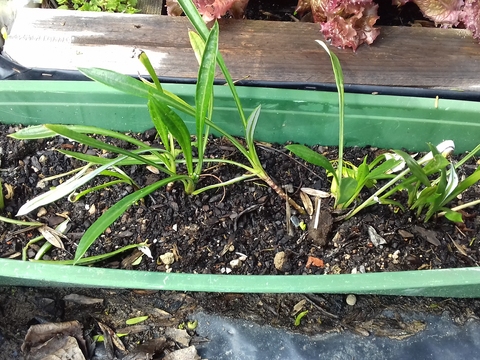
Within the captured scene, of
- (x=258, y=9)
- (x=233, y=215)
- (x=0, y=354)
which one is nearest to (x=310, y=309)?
(x=233, y=215)

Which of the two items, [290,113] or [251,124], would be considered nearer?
[251,124]

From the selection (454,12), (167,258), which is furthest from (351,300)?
(454,12)

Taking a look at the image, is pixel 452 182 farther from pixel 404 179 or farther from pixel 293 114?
pixel 293 114

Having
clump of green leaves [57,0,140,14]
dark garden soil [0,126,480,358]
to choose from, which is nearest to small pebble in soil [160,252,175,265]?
dark garden soil [0,126,480,358]

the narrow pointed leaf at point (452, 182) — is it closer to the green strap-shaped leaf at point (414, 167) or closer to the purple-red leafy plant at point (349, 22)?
the green strap-shaped leaf at point (414, 167)

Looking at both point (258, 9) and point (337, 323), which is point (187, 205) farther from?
point (258, 9)
